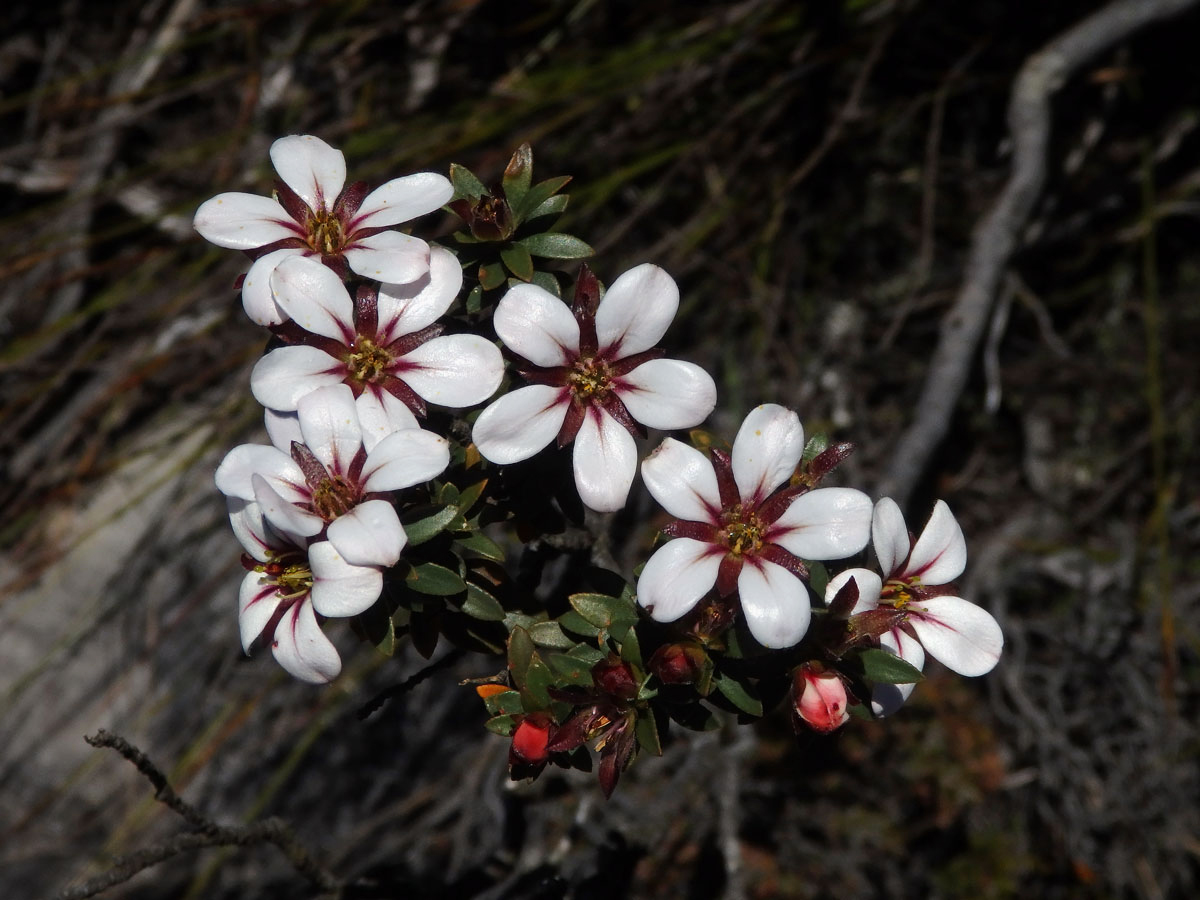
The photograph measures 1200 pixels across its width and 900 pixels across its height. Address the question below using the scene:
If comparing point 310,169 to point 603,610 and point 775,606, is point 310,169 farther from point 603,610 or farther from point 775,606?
point 775,606

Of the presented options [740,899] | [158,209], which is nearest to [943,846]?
[740,899]

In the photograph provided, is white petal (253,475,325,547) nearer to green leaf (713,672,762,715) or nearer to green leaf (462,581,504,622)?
green leaf (462,581,504,622)

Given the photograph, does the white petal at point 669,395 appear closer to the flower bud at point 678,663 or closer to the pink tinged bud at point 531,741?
the flower bud at point 678,663

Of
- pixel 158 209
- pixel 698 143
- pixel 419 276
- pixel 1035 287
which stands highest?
pixel 419 276

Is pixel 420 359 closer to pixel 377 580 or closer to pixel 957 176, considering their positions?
pixel 377 580

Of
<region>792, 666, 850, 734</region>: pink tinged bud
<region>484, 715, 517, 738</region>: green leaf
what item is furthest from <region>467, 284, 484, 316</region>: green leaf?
<region>792, 666, 850, 734</region>: pink tinged bud

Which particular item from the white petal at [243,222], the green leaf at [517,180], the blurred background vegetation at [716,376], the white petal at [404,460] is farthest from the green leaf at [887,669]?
the blurred background vegetation at [716,376]

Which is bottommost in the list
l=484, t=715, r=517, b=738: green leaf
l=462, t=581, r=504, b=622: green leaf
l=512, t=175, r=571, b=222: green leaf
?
l=484, t=715, r=517, b=738: green leaf
